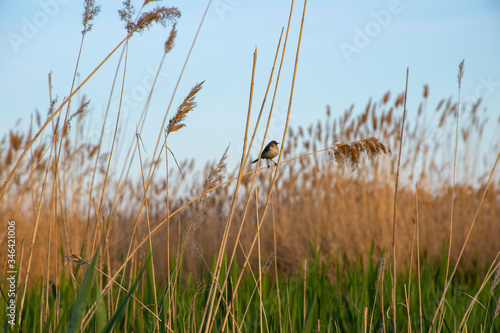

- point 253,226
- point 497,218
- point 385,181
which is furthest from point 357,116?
point 497,218

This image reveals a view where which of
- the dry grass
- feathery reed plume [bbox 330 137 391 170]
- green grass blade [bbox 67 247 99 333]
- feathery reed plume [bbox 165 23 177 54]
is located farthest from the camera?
the dry grass

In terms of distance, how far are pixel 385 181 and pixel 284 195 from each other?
79.0 inches

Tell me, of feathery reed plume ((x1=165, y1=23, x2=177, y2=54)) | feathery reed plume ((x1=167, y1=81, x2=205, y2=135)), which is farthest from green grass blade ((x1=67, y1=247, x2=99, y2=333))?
feathery reed plume ((x1=165, y1=23, x2=177, y2=54))

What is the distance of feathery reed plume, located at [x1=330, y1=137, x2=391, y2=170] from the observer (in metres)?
1.83

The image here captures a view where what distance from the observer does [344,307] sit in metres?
2.75

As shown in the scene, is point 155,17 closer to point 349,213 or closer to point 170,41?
point 170,41

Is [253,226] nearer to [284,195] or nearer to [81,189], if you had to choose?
[284,195]

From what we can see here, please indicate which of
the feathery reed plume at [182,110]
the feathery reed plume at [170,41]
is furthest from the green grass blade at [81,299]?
the feathery reed plume at [170,41]

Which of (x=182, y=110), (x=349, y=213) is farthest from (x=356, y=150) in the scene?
(x=349, y=213)

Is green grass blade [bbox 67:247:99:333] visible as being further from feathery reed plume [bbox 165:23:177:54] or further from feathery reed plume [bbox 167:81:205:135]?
feathery reed plume [bbox 165:23:177:54]

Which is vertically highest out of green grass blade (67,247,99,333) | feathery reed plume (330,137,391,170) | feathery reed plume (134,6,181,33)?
feathery reed plume (134,6,181,33)

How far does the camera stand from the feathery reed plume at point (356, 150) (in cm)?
183

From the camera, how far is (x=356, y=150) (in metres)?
1.84

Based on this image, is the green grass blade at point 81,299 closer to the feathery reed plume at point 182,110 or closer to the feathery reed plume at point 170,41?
the feathery reed plume at point 182,110
